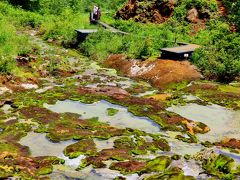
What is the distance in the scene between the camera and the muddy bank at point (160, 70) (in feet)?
140

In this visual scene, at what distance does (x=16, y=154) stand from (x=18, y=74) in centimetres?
1800

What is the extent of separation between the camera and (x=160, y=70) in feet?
147

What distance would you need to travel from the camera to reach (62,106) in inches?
1375

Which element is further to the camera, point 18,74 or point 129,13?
point 129,13

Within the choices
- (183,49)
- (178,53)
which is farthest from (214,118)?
(183,49)

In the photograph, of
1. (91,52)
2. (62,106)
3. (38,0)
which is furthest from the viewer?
(38,0)

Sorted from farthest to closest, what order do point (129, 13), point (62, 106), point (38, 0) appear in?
point (38, 0), point (129, 13), point (62, 106)

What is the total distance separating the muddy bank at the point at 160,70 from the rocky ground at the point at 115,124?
0.12 m

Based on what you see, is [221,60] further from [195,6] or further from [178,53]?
[195,6]

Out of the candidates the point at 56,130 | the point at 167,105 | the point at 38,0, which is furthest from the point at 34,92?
the point at 38,0

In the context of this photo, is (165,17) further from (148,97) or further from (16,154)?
(16,154)

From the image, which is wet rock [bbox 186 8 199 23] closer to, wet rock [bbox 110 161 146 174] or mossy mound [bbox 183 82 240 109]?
mossy mound [bbox 183 82 240 109]

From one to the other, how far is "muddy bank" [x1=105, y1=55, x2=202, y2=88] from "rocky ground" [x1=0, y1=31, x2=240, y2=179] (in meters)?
0.12

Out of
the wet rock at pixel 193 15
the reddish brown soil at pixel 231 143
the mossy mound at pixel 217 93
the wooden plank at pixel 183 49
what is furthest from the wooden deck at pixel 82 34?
the reddish brown soil at pixel 231 143
